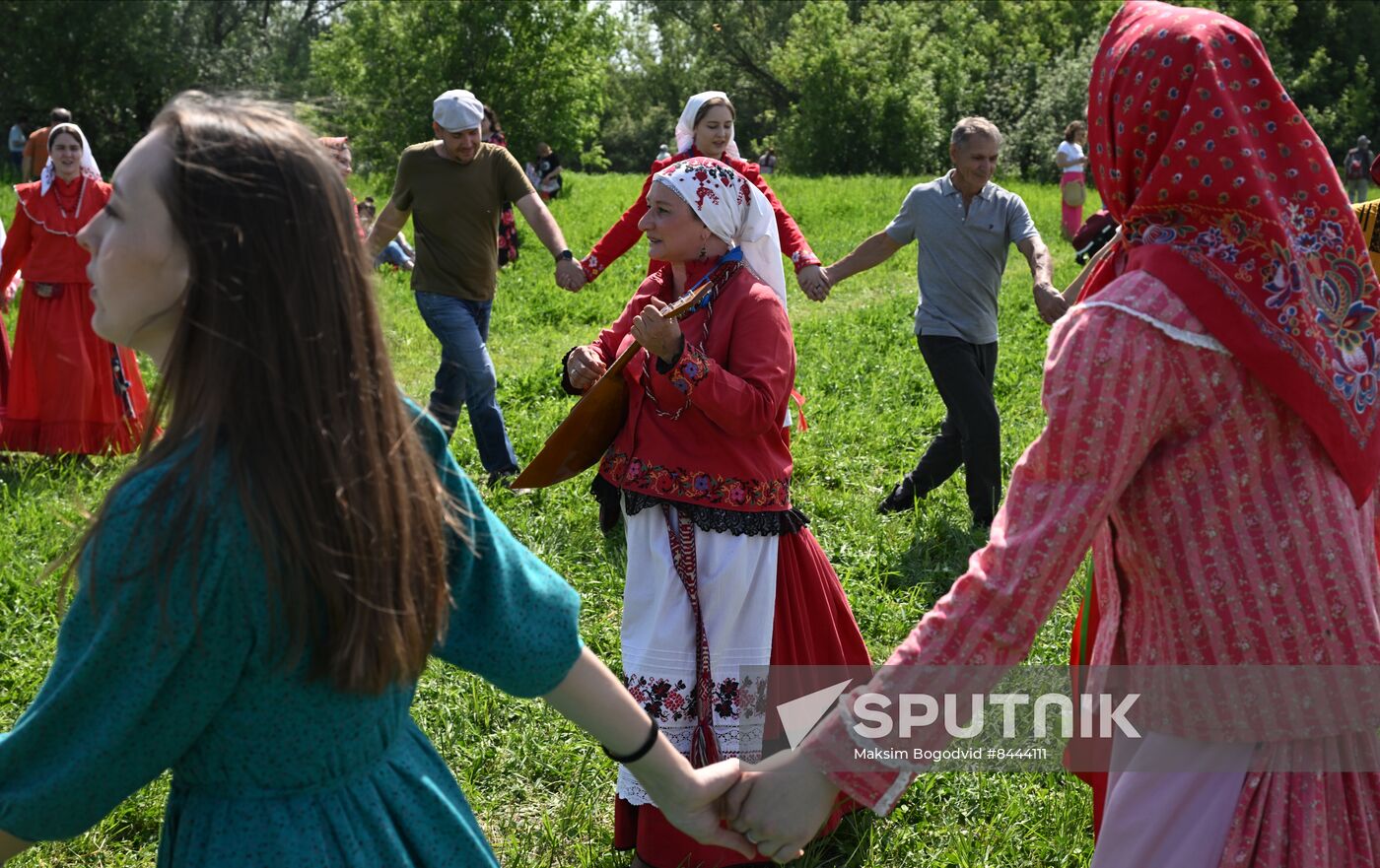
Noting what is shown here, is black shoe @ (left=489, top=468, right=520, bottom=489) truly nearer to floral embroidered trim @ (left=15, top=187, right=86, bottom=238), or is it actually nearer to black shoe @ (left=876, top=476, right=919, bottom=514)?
black shoe @ (left=876, top=476, right=919, bottom=514)

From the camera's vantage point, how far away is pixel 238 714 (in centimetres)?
156

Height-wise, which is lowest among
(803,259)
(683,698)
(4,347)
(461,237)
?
(4,347)

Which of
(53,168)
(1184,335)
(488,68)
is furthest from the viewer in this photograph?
(488,68)

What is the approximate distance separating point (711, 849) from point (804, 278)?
297 centimetres

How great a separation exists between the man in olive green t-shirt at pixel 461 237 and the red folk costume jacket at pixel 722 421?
10.6 feet

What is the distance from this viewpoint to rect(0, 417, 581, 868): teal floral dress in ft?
4.83

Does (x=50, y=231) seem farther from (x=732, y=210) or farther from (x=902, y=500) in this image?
(x=732, y=210)

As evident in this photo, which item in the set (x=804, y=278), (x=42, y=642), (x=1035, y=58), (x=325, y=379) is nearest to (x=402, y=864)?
(x=325, y=379)

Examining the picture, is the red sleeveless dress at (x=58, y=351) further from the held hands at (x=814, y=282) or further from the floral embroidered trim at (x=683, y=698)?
the floral embroidered trim at (x=683, y=698)

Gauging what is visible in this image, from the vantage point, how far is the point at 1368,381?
1842 mm

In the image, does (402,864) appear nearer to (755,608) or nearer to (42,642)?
(755,608)

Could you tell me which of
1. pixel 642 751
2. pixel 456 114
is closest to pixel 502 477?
pixel 456 114

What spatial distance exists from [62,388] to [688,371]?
5.47 m

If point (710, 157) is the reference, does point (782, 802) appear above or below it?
below
